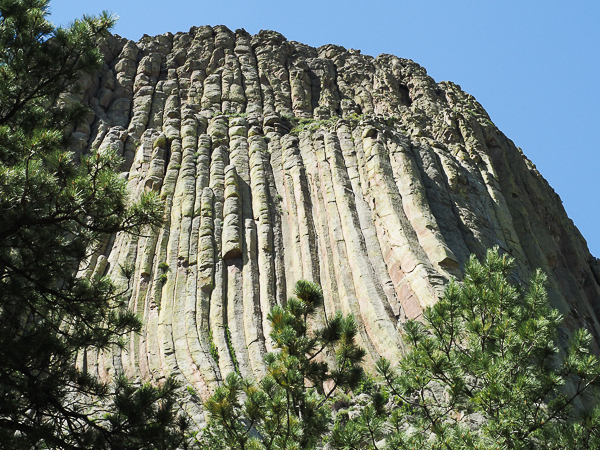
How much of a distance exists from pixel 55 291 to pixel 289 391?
4.02 m

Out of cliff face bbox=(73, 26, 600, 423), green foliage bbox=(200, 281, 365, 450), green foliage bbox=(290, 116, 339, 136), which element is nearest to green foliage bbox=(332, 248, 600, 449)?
green foliage bbox=(200, 281, 365, 450)

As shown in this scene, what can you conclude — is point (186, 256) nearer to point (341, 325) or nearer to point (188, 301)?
point (188, 301)

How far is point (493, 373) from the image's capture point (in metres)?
9.32

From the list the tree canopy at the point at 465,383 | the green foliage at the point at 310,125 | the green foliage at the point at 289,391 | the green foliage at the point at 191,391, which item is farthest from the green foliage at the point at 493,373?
the green foliage at the point at 310,125

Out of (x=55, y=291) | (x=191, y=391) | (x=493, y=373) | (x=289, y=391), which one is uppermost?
(x=191, y=391)

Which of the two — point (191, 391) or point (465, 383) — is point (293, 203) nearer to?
point (191, 391)

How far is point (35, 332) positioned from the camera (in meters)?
9.68

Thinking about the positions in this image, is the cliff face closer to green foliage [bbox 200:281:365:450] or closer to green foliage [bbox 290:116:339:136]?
green foliage [bbox 290:116:339:136]

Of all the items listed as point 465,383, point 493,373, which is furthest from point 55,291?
point 493,373

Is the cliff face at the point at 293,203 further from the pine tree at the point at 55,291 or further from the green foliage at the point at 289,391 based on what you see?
the green foliage at the point at 289,391

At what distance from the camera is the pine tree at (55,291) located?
9055 millimetres

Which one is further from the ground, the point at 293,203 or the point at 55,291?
the point at 293,203

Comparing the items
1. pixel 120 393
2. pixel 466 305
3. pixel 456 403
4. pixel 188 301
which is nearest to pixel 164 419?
pixel 120 393

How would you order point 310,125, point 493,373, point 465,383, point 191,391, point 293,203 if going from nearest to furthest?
1. point 493,373
2. point 465,383
3. point 191,391
4. point 293,203
5. point 310,125
